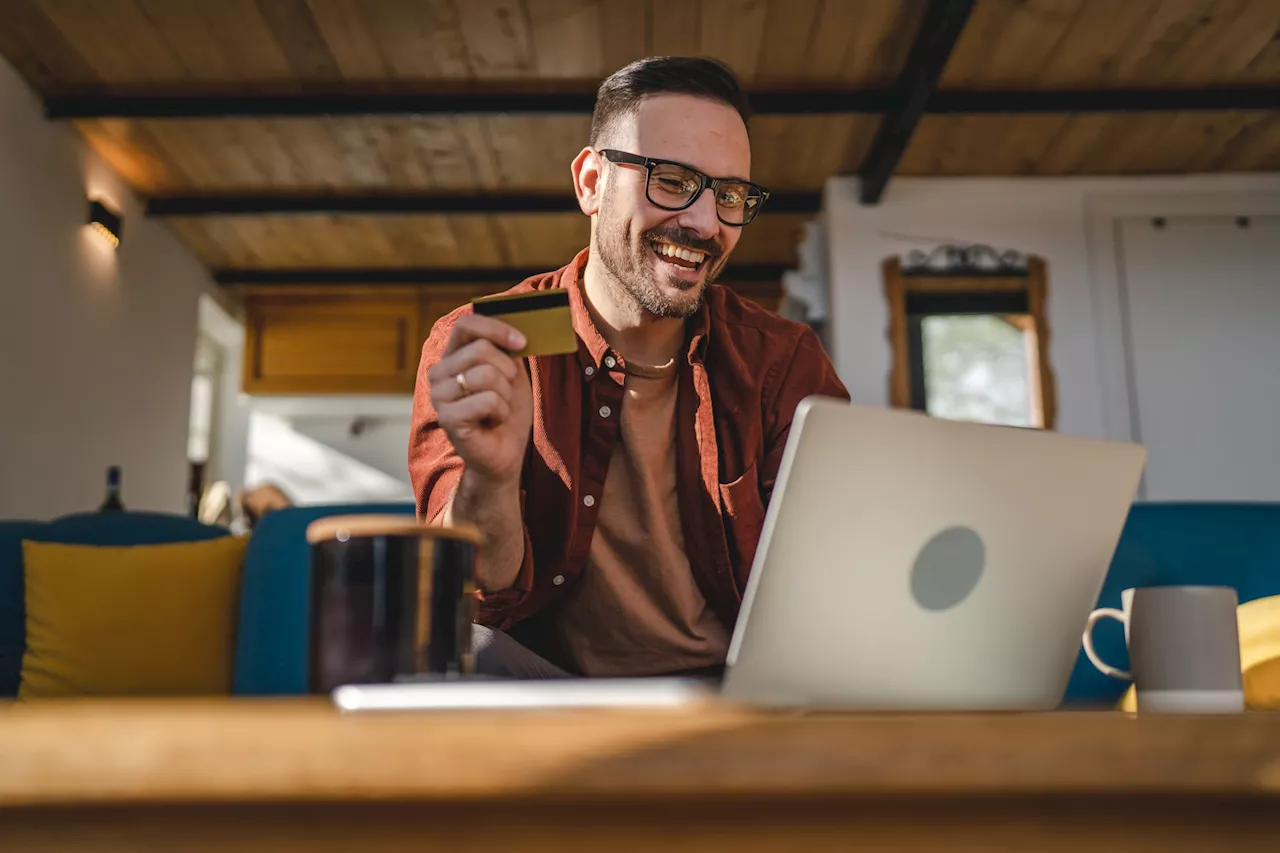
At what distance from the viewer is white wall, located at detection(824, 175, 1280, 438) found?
4.73 metres

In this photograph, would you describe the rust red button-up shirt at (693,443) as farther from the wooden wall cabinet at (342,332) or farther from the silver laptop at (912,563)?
the wooden wall cabinet at (342,332)

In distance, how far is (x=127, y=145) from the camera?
14.6 ft

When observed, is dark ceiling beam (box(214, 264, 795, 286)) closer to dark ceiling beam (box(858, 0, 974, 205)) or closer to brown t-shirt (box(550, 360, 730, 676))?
dark ceiling beam (box(858, 0, 974, 205))

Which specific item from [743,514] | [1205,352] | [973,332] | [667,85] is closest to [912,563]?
[743,514]

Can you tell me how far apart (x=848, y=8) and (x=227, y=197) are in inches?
115

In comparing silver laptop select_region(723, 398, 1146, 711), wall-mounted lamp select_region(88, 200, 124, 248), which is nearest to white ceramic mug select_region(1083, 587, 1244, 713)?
silver laptop select_region(723, 398, 1146, 711)

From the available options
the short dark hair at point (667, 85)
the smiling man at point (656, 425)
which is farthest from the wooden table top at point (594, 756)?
the short dark hair at point (667, 85)

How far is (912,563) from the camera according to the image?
0.67 metres

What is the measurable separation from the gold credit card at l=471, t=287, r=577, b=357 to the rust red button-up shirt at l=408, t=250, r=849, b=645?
1.85ft

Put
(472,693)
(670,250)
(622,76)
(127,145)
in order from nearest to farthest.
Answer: (472,693) → (670,250) → (622,76) → (127,145)

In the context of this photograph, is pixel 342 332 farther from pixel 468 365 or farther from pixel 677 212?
pixel 468 365

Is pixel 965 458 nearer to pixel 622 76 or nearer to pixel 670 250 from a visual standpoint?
pixel 670 250

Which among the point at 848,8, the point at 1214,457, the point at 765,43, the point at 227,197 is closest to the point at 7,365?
the point at 227,197

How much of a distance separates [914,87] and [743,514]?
297 cm
